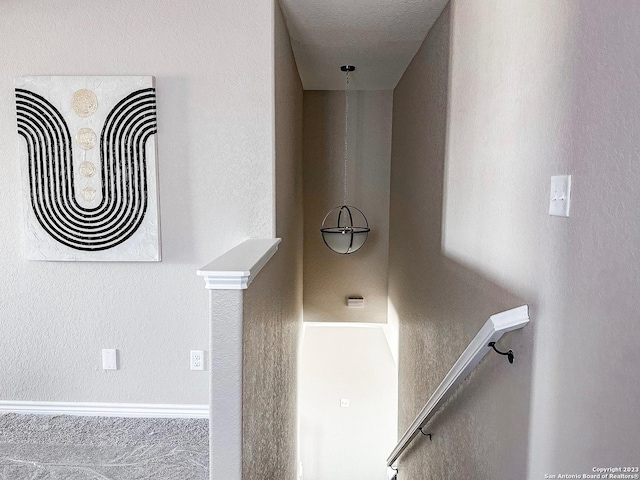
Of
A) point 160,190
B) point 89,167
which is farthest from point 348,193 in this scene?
point 89,167

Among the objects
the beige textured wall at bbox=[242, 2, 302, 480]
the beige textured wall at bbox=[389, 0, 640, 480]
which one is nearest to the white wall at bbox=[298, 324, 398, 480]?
the beige textured wall at bbox=[242, 2, 302, 480]

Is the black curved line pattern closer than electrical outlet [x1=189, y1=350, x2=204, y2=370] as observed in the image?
Yes

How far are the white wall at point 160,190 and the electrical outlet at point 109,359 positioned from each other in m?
0.04

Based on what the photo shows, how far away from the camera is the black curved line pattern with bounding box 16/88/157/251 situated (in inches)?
89.4

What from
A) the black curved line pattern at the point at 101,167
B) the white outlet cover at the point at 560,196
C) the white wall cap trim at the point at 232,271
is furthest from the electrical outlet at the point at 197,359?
the white outlet cover at the point at 560,196

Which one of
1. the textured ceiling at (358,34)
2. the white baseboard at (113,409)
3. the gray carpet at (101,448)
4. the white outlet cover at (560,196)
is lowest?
the gray carpet at (101,448)

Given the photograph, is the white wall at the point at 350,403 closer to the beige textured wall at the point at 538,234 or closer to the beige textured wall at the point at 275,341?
the beige textured wall at the point at 275,341

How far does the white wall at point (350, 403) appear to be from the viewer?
5.07 meters

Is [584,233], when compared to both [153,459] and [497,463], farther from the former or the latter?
[153,459]

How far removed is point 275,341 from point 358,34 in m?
2.19

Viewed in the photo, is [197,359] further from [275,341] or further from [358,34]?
[358,34]

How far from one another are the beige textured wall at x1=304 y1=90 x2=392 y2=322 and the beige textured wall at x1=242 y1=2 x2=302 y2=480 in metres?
1.03

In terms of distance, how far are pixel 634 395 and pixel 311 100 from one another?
4.36 metres

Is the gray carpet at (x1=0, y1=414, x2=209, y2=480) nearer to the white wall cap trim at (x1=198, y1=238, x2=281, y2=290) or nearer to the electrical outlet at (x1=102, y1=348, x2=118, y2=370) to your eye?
the electrical outlet at (x1=102, y1=348, x2=118, y2=370)
